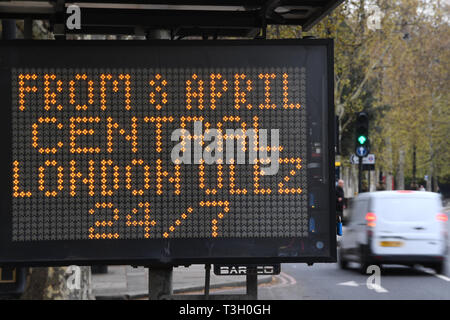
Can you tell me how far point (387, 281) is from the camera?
1655 centimetres

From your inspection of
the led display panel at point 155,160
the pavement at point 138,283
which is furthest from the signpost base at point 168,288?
the pavement at point 138,283

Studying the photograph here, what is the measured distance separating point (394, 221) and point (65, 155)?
43.3 ft

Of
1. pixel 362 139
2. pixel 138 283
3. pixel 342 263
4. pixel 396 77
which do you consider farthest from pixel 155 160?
pixel 396 77

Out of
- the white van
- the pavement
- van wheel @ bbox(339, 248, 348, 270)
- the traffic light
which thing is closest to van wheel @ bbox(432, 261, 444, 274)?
the white van

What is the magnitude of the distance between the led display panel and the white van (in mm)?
12701

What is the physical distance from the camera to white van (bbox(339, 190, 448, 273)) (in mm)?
17156

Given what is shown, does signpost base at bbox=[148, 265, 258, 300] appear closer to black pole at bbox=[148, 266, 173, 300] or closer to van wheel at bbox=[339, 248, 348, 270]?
black pole at bbox=[148, 266, 173, 300]

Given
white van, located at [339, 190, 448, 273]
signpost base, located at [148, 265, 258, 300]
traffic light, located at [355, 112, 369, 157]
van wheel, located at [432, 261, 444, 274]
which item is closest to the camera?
signpost base, located at [148, 265, 258, 300]

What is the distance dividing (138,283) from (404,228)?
17.8 ft

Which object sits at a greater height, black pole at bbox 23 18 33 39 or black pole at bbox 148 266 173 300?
black pole at bbox 23 18 33 39

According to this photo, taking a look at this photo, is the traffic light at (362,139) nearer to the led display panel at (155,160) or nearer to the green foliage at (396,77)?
the green foliage at (396,77)

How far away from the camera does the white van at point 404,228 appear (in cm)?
1716

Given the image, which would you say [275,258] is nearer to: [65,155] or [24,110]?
[65,155]

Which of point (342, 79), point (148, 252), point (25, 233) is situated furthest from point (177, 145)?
point (342, 79)
